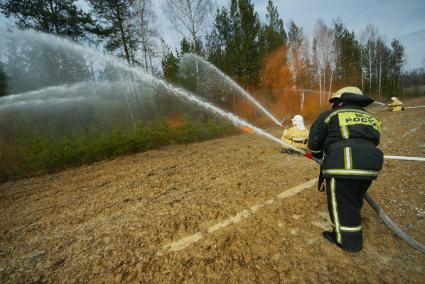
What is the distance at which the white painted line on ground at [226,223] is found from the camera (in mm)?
3094

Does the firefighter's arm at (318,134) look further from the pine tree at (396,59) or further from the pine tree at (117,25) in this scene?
the pine tree at (396,59)

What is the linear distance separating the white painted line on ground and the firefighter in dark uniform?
138cm

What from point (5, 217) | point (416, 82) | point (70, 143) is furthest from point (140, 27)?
point (416, 82)

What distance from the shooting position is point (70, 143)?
8727 mm

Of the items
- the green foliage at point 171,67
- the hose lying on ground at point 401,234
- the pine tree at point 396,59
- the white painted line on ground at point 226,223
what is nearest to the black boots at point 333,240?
the hose lying on ground at point 401,234

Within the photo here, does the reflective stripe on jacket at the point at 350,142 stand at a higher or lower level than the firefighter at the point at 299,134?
higher

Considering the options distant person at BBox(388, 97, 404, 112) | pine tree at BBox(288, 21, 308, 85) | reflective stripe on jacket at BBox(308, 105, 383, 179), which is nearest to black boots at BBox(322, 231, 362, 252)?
reflective stripe on jacket at BBox(308, 105, 383, 179)

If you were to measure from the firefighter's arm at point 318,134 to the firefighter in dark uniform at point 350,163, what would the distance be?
6 centimetres

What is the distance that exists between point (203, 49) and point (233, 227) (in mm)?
24794

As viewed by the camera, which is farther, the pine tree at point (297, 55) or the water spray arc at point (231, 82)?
the pine tree at point (297, 55)

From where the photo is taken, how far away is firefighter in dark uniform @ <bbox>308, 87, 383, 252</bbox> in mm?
2645

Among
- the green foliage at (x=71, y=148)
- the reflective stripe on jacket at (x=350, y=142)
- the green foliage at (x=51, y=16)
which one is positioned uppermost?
the green foliage at (x=51, y=16)

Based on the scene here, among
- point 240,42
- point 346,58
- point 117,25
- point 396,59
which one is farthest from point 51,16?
point 396,59

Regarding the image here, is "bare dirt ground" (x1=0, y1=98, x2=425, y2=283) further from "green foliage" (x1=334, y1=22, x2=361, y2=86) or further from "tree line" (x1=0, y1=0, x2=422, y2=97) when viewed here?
"green foliage" (x1=334, y1=22, x2=361, y2=86)
